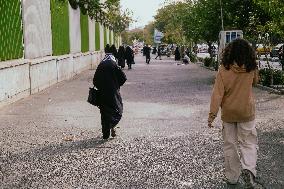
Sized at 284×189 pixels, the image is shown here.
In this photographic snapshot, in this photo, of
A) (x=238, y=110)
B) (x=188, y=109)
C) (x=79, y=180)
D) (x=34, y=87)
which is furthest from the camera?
(x=34, y=87)

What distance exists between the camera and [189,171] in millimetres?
6625

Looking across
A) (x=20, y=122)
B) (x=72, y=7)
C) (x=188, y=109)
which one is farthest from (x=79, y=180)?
(x=72, y=7)

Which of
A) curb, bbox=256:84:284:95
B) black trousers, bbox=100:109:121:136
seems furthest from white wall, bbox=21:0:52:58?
black trousers, bbox=100:109:121:136

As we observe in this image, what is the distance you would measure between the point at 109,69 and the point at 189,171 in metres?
3.15

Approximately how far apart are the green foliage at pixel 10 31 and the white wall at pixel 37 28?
680mm

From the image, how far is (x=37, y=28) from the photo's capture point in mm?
18016

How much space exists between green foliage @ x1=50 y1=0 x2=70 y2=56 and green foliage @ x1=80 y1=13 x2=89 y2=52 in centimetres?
639

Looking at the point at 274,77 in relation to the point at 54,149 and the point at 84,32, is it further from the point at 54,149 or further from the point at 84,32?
the point at 84,32

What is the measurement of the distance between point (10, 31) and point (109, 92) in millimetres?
→ 6643

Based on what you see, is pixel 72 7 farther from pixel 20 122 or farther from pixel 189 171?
pixel 189 171

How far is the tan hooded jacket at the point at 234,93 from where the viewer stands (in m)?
5.79

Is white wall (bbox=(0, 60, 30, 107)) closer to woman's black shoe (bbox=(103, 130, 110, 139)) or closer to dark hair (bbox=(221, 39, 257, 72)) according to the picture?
woman's black shoe (bbox=(103, 130, 110, 139))

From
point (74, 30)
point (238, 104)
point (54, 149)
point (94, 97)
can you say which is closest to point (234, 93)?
point (238, 104)

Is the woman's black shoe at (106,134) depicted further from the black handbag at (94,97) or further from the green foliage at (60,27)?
the green foliage at (60,27)
